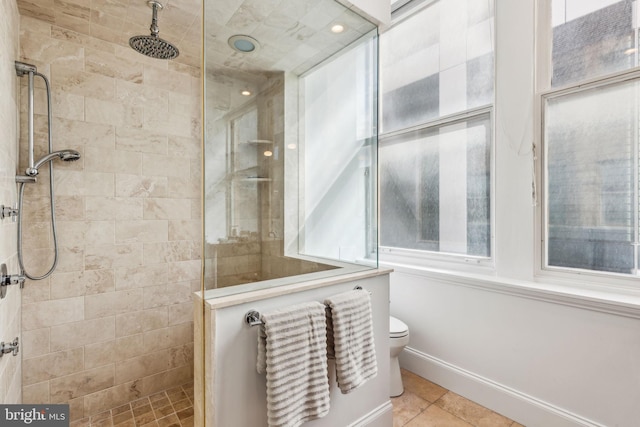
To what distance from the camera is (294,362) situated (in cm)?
122

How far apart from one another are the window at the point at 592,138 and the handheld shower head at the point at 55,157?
2.87 meters

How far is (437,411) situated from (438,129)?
1.98m

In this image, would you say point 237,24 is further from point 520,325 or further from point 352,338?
point 520,325

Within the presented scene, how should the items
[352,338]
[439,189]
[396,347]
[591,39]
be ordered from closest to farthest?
[352,338], [591,39], [396,347], [439,189]

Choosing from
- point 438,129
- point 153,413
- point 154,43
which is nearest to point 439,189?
point 438,129

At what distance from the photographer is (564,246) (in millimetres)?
1776

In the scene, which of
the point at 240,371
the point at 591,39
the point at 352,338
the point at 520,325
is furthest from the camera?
the point at 520,325

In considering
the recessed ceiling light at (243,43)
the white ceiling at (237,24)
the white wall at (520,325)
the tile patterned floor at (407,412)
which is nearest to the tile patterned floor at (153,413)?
the tile patterned floor at (407,412)

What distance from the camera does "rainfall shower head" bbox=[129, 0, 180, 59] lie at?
1696 mm

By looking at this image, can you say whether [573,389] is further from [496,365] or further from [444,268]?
[444,268]

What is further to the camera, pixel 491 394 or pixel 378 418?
pixel 491 394

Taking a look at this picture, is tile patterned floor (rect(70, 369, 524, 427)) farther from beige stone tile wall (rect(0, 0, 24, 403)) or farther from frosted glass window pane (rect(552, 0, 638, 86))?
frosted glass window pane (rect(552, 0, 638, 86))
